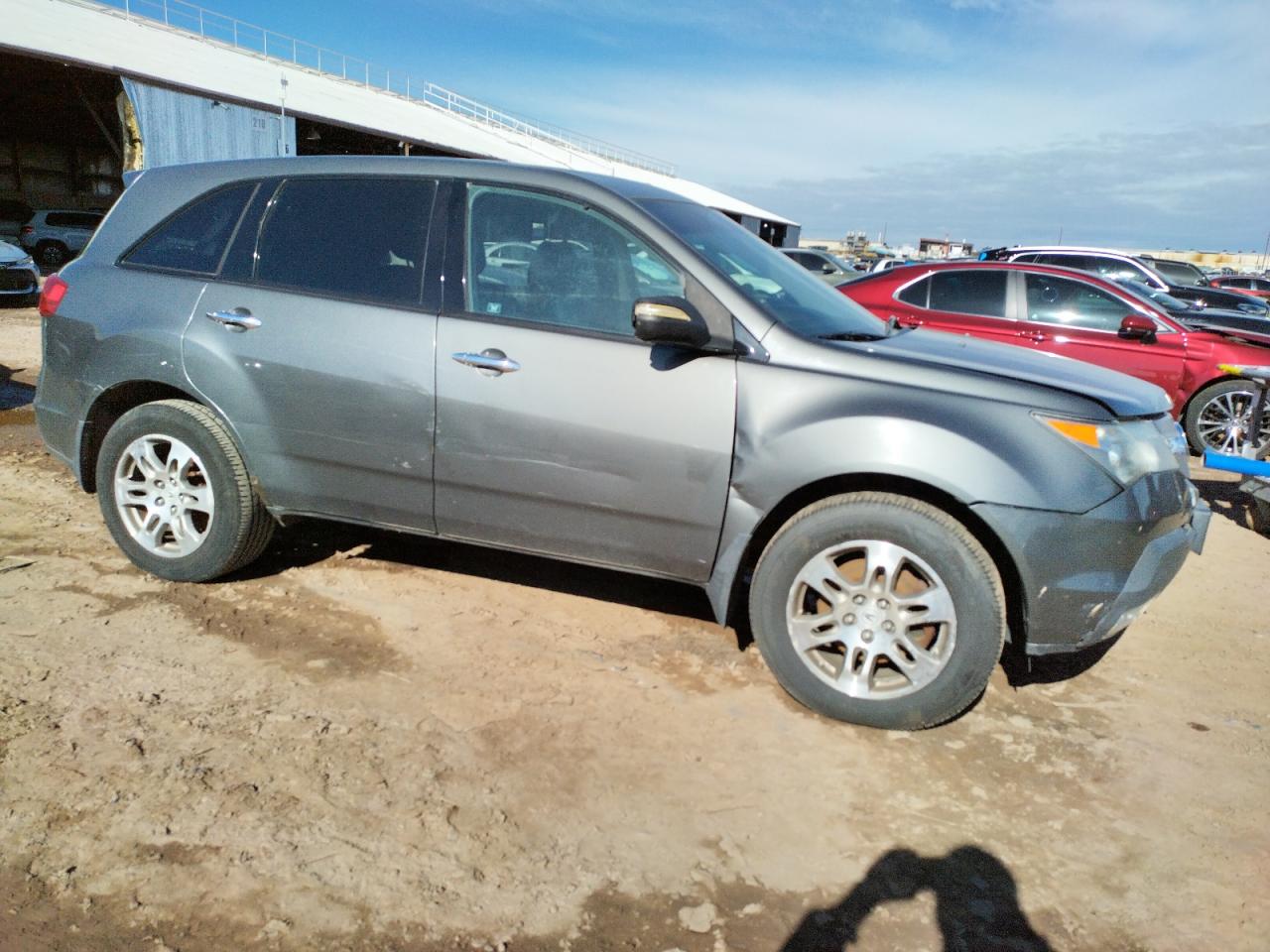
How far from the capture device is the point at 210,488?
12.6 feet

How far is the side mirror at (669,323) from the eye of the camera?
3.08m

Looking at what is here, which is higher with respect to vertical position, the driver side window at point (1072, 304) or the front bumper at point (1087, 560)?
the driver side window at point (1072, 304)

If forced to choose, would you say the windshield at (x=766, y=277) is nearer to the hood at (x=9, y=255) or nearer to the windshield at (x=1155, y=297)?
the windshield at (x=1155, y=297)

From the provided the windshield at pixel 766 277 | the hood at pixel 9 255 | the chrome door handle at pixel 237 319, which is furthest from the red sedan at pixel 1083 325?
the hood at pixel 9 255

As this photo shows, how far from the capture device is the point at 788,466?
311cm

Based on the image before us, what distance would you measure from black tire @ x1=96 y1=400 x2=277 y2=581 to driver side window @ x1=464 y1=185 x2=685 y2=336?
1.25 metres

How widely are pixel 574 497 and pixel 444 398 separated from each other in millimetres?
618

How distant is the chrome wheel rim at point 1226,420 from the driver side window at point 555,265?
6581mm

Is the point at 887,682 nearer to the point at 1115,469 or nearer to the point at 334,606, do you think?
the point at 1115,469

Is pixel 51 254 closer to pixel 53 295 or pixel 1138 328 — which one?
pixel 53 295

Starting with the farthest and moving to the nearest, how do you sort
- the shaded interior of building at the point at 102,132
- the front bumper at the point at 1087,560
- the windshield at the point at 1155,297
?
the shaded interior of building at the point at 102,132 < the windshield at the point at 1155,297 < the front bumper at the point at 1087,560

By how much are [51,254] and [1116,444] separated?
23.9 meters

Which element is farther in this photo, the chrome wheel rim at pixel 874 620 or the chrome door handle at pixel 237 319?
the chrome door handle at pixel 237 319

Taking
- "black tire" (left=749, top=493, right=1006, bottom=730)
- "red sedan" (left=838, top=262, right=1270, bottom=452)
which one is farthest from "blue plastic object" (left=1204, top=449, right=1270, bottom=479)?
"black tire" (left=749, top=493, right=1006, bottom=730)
